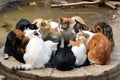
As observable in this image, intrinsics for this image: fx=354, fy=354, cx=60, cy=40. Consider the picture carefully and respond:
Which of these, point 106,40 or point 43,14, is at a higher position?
point 106,40

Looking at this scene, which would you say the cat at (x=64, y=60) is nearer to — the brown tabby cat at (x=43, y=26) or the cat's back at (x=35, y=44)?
the cat's back at (x=35, y=44)

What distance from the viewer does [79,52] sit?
3621mm

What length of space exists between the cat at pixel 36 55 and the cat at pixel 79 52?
0.27 meters

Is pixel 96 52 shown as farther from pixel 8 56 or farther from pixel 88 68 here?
pixel 8 56

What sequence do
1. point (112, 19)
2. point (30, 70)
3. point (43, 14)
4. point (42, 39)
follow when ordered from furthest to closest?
point (43, 14) → point (112, 19) → point (42, 39) → point (30, 70)

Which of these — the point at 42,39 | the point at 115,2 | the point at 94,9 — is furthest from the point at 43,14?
the point at 42,39

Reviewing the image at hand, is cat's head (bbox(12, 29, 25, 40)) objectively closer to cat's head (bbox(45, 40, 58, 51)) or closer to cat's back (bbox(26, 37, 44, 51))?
cat's back (bbox(26, 37, 44, 51))

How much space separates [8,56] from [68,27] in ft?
2.36

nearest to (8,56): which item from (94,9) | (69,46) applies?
(69,46)

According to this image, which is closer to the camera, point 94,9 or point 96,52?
point 96,52

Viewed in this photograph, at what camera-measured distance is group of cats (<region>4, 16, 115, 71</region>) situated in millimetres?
Result: 3541

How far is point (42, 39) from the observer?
381cm

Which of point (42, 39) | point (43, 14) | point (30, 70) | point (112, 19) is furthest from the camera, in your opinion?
point (43, 14)

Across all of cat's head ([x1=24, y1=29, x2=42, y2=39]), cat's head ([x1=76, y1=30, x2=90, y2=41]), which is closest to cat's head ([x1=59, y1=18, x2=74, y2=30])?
cat's head ([x1=76, y1=30, x2=90, y2=41])
